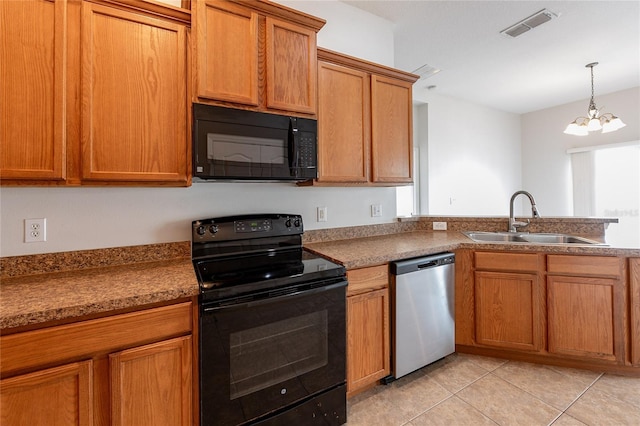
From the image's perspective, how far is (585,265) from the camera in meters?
1.97

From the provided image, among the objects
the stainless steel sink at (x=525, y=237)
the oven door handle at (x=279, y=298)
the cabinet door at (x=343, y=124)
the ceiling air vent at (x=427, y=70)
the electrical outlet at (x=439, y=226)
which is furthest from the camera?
the ceiling air vent at (x=427, y=70)

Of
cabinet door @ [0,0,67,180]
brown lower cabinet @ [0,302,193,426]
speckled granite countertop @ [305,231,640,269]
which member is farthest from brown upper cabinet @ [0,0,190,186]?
speckled granite countertop @ [305,231,640,269]

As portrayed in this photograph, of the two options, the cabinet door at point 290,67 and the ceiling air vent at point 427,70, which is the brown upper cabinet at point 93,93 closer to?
the cabinet door at point 290,67

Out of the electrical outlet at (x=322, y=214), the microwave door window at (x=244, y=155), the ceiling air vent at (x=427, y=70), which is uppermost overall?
the ceiling air vent at (x=427, y=70)

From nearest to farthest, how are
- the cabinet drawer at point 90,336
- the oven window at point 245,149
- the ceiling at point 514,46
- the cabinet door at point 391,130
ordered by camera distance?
the cabinet drawer at point 90,336 → the oven window at point 245,149 → the cabinet door at point 391,130 → the ceiling at point 514,46

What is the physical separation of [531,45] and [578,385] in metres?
3.25

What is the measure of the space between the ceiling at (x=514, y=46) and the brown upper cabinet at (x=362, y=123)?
0.80m

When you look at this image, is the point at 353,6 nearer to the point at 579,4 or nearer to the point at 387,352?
the point at 579,4

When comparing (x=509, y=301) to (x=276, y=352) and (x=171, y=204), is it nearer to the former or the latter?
(x=276, y=352)

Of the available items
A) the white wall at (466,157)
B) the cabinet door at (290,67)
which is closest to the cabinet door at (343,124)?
the cabinet door at (290,67)

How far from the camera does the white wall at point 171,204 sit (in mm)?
1446

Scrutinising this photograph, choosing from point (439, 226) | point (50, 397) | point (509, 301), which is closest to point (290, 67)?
point (50, 397)

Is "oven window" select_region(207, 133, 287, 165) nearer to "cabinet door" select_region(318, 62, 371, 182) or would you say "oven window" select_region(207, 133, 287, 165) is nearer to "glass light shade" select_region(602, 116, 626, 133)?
"cabinet door" select_region(318, 62, 371, 182)

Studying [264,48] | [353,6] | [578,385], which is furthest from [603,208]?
[264,48]
